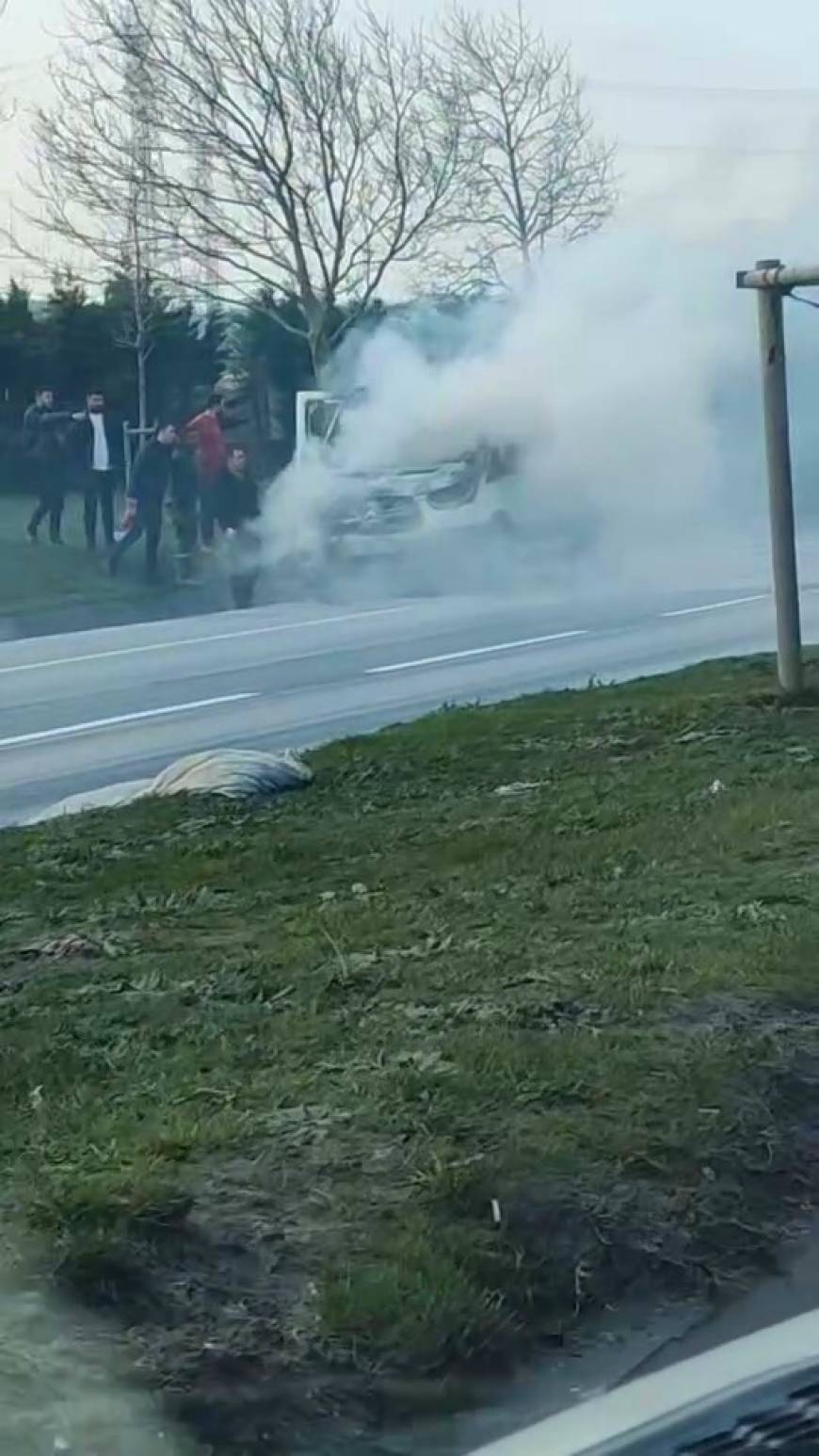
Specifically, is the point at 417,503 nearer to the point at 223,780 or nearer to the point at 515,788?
the point at 223,780

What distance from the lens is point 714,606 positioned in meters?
23.5

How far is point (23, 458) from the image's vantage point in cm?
3147

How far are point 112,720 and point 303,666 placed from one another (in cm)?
343

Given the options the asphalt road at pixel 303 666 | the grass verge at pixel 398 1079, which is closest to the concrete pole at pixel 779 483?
the grass verge at pixel 398 1079

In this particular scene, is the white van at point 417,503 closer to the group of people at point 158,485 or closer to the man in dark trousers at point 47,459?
the group of people at point 158,485

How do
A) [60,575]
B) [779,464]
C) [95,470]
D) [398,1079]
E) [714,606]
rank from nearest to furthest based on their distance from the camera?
1. [398,1079]
2. [779,464]
3. [714,606]
4. [60,575]
5. [95,470]

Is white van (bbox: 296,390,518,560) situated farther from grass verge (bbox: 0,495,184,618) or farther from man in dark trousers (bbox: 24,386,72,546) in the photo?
man in dark trousers (bbox: 24,386,72,546)

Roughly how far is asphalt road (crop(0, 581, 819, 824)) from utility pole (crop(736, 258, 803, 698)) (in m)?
3.47

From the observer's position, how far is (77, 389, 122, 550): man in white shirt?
92.0 ft

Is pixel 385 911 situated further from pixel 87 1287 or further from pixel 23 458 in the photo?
pixel 23 458

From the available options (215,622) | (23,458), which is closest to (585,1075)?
(215,622)

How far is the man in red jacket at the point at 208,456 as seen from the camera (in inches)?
1073

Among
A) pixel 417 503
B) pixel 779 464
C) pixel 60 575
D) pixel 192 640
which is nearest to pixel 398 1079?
pixel 779 464

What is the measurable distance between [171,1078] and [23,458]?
27.0m
